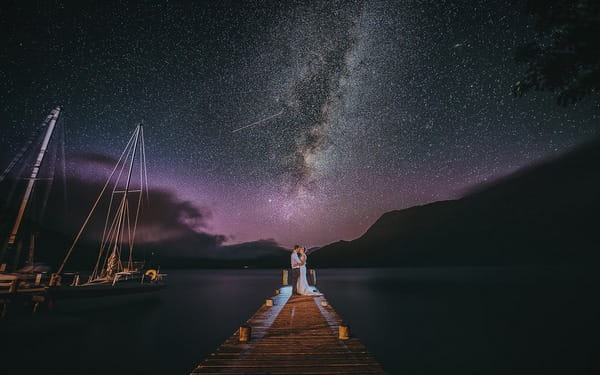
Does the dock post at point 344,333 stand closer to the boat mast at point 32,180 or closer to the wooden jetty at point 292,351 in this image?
the wooden jetty at point 292,351

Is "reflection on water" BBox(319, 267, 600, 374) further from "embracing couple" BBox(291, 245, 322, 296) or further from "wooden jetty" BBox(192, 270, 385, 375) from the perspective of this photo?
"wooden jetty" BBox(192, 270, 385, 375)

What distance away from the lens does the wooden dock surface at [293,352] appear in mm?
7051

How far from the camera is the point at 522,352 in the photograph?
56.1 ft

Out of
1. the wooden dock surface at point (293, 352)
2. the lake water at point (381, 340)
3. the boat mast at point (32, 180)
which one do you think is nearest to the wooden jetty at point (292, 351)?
the wooden dock surface at point (293, 352)

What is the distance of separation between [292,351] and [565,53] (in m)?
10.2

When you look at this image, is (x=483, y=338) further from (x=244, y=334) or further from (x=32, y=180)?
(x=32, y=180)

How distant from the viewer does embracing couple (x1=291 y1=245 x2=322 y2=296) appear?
59.3 ft

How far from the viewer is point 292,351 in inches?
332

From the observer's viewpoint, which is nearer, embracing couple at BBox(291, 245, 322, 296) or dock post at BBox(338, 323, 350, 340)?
dock post at BBox(338, 323, 350, 340)

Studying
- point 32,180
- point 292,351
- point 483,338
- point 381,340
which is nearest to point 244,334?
point 292,351

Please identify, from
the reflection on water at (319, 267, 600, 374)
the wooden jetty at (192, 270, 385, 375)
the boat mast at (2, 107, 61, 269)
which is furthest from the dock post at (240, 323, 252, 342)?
the boat mast at (2, 107, 61, 269)

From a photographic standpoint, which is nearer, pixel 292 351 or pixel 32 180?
pixel 292 351

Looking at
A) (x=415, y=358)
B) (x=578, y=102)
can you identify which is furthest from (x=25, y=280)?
(x=578, y=102)

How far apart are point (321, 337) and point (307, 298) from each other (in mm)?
9782
